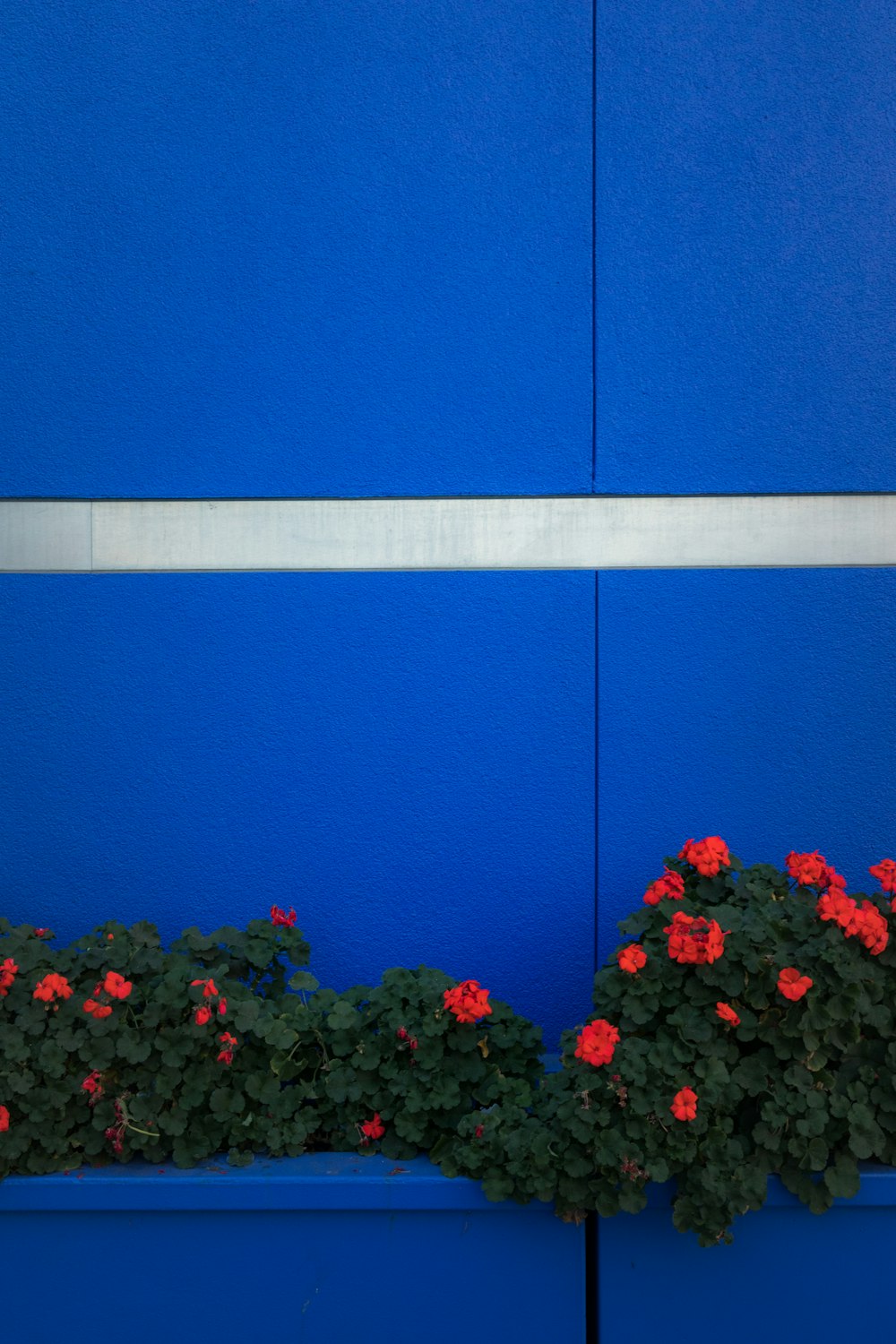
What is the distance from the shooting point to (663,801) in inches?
118

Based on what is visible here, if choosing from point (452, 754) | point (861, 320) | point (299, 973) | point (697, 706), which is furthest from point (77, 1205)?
point (861, 320)

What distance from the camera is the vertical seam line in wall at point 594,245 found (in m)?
2.95

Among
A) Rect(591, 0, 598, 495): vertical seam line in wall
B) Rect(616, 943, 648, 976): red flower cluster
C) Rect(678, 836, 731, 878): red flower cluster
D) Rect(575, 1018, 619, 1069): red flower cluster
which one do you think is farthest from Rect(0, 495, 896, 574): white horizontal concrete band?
Rect(575, 1018, 619, 1069): red flower cluster

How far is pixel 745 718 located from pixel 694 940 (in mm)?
814

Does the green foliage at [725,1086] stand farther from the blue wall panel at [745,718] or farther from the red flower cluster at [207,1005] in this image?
the red flower cluster at [207,1005]

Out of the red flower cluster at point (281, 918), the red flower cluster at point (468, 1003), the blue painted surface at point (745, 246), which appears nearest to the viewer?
the red flower cluster at point (468, 1003)

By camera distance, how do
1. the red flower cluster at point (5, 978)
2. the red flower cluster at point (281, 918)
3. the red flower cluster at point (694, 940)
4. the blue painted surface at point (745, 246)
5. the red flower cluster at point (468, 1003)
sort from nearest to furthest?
the red flower cluster at point (694, 940) < the red flower cluster at point (468, 1003) < the red flower cluster at point (5, 978) < the red flower cluster at point (281, 918) < the blue painted surface at point (745, 246)

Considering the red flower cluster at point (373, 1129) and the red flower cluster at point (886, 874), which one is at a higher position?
the red flower cluster at point (886, 874)

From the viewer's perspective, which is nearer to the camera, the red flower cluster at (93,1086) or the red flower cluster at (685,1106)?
the red flower cluster at (685,1106)

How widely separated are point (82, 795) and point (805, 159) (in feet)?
8.73

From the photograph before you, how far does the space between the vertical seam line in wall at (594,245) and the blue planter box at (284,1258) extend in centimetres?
185

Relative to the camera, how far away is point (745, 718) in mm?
2992

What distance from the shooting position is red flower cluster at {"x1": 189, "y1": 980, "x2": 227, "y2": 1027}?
97.7 inches

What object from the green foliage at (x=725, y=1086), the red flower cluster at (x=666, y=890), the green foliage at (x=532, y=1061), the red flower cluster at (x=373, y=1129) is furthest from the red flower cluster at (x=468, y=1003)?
the red flower cluster at (x=666, y=890)
